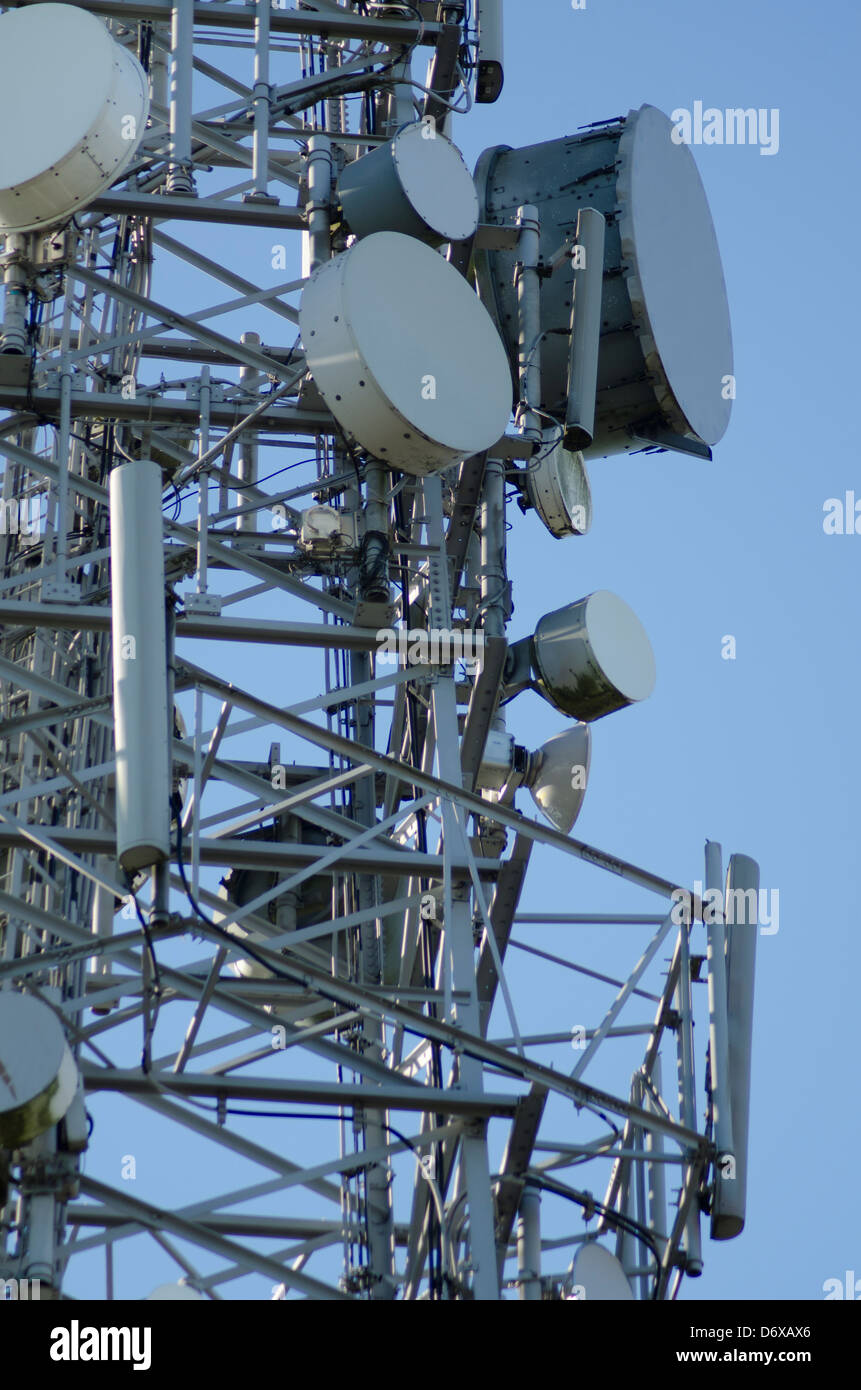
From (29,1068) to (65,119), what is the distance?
7755mm

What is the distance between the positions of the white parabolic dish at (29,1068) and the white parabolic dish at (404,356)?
17.1 feet

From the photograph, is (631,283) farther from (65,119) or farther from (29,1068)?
(29,1068)

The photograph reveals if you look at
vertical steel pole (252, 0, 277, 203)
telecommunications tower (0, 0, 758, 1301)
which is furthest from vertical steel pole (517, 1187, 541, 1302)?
vertical steel pole (252, 0, 277, 203)

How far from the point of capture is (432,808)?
15.6 meters

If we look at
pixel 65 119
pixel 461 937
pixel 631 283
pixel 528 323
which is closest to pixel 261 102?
pixel 65 119

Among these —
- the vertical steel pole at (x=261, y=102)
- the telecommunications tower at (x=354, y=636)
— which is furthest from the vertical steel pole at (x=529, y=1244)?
the vertical steel pole at (x=261, y=102)

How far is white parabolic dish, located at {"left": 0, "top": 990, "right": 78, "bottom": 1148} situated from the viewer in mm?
11945

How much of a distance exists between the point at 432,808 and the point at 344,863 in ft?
2.67

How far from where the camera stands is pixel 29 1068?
12.0 m

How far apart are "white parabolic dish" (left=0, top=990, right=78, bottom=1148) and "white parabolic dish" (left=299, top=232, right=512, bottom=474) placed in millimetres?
5206

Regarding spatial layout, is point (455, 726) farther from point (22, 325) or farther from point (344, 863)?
point (22, 325)

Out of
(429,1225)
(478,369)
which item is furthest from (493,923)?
(478,369)

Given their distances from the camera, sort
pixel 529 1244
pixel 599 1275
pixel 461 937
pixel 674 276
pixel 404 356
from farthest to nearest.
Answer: pixel 674 276
pixel 404 356
pixel 461 937
pixel 599 1275
pixel 529 1244

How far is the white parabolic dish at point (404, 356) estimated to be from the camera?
15547mm
